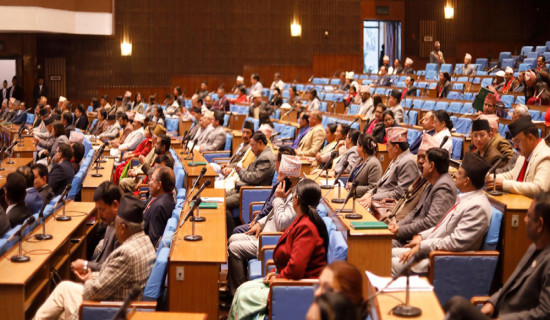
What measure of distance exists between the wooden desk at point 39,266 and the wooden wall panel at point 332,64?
544 inches

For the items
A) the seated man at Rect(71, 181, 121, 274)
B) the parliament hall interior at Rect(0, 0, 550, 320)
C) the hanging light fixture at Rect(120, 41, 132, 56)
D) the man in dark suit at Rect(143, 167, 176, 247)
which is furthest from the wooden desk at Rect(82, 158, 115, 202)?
the hanging light fixture at Rect(120, 41, 132, 56)

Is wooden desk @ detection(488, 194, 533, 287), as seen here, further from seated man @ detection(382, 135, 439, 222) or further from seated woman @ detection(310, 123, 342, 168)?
seated woman @ detection(310, 123, 342, 168)

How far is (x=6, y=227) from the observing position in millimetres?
4980

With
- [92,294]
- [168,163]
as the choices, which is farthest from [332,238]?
[168,163]

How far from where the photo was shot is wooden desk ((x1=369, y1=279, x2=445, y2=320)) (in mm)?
2982

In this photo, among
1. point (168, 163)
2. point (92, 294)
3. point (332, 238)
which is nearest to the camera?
point (92, 294)

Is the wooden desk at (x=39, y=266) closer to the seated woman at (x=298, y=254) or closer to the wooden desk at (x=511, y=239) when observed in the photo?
the seated woman at (x=298, y=254)

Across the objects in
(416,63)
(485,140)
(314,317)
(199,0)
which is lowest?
(314,317)

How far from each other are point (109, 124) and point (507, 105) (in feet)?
24.1

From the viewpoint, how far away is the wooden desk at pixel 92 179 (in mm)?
7145

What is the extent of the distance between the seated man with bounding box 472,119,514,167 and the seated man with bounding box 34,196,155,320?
10.4ft

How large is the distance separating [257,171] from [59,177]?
2075mm

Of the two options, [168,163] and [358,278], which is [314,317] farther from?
[168,163]

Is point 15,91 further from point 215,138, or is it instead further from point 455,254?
point 455,254
